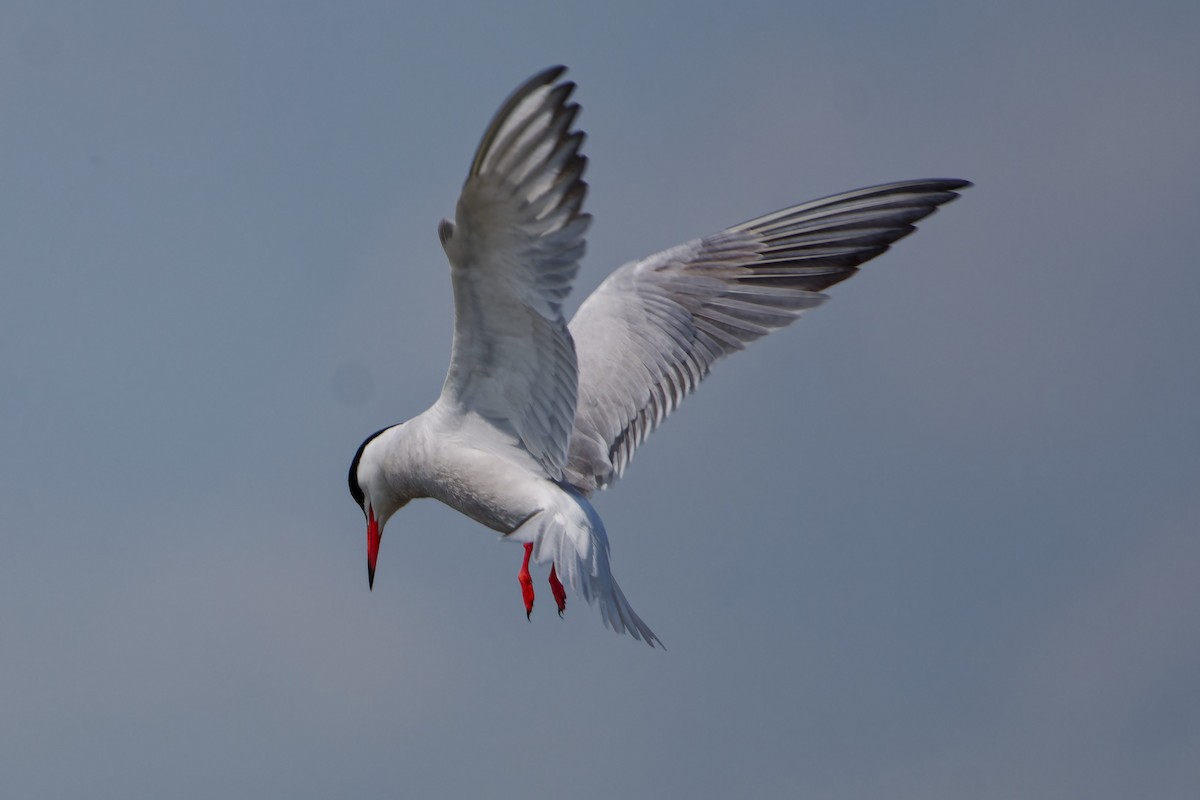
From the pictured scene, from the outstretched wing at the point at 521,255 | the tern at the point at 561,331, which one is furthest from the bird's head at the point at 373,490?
the outstretched wing at the point at 521,255

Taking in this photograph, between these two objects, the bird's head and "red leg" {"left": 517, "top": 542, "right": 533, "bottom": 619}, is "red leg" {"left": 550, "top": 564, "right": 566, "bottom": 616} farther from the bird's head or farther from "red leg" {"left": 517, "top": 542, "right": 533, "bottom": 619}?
the bird's head

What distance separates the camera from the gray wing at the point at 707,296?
9344 mm

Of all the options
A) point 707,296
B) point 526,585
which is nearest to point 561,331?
point 526,585

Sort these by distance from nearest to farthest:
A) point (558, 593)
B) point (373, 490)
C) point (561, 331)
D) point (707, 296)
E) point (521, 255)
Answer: point (521, 255) < point (561, 331) < point (558, 593) < point (373, 490) < point (707, 296)

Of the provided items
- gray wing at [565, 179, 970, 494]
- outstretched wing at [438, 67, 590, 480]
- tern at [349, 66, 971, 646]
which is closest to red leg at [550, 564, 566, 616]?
tern at [349, 66, 971, 646]

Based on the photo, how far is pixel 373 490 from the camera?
349 inches

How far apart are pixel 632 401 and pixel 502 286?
2.50 meters

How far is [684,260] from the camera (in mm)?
10242

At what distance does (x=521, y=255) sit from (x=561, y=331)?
51cm

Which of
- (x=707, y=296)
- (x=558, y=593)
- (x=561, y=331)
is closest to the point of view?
(x=561, y=331)

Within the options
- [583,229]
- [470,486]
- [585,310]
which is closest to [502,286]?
[583,229]

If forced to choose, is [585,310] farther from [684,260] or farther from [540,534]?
[540,534]

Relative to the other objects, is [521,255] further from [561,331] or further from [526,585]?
[526,585]

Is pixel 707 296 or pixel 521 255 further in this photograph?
pixel 707 296
